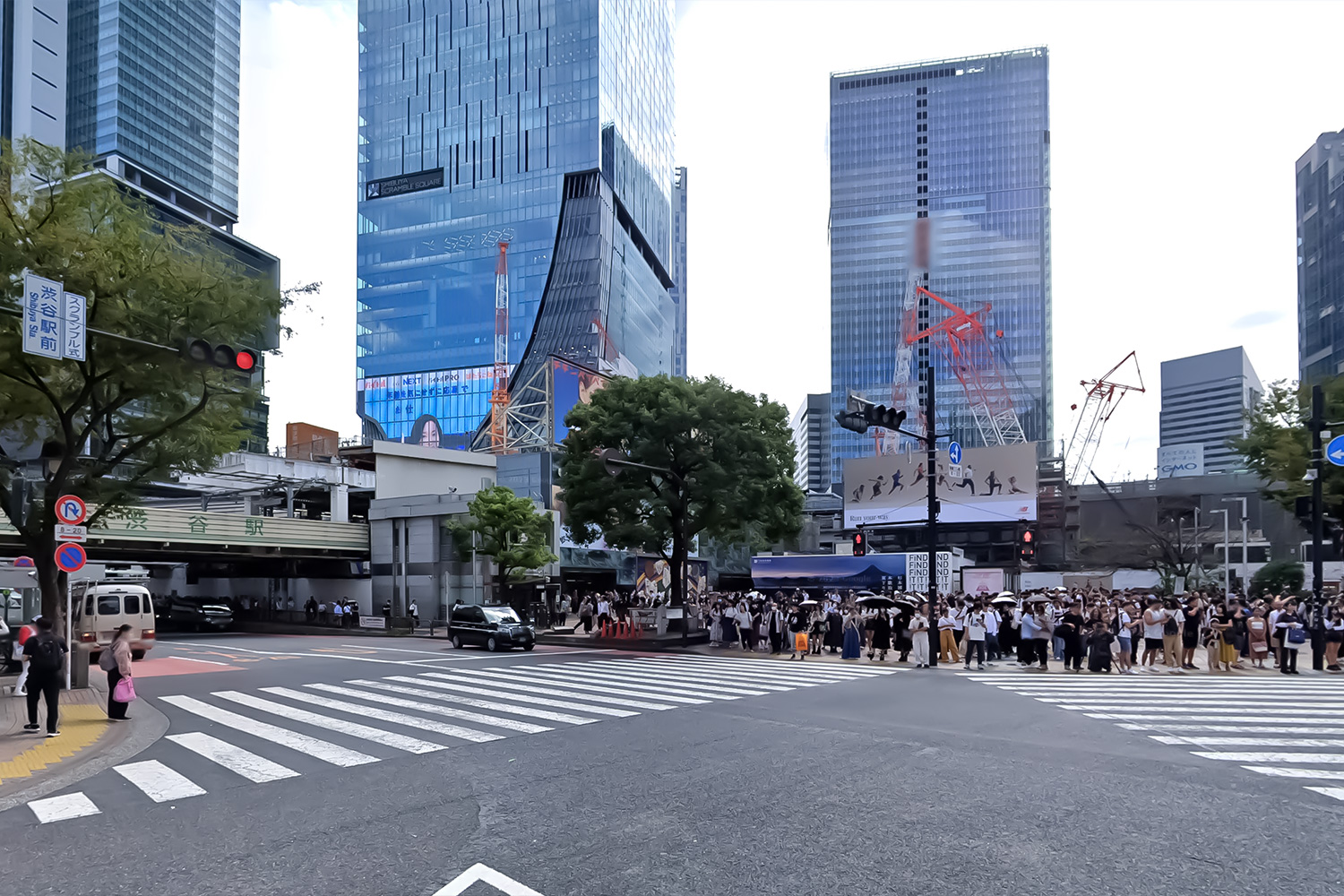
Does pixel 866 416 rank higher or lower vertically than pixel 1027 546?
higher

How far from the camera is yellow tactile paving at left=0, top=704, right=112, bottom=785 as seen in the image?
34.4 ft

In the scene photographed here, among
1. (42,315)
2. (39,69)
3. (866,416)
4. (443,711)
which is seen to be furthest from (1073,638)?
(39,69)

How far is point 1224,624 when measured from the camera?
2102 cm

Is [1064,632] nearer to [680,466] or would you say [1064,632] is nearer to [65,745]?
[680,466]

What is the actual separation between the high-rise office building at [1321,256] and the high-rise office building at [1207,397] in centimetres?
8585

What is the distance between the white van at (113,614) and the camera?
27.2 m

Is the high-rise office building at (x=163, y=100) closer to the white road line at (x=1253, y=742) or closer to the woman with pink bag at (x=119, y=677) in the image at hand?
the woman with pink bag at (x=119, y=677)

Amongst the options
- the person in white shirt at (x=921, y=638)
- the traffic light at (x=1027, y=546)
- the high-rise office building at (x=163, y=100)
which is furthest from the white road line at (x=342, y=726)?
the high-rise office building at (x=163, y=100)

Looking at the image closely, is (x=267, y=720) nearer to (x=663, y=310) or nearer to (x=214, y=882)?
(x=214, y=882)

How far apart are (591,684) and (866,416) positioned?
829cm

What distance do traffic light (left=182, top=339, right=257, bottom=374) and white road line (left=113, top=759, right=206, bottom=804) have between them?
525 centimetres

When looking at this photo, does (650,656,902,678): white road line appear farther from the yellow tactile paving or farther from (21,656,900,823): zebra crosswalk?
the yellow tactile paving

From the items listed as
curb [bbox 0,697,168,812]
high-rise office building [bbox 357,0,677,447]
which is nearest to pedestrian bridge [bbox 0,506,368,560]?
curb [bbox 0,697,168,812]

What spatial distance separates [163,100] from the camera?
141875 mm
